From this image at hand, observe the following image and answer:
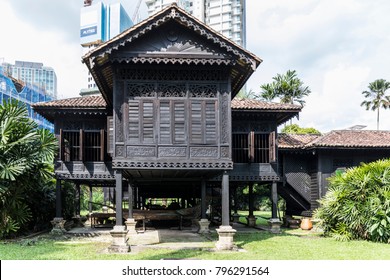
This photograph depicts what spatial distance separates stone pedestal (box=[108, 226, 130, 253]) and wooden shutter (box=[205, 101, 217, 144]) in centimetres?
379

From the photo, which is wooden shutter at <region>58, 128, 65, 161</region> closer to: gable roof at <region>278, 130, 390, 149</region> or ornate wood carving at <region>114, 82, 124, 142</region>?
ornate wood carving at <region>114, 82, 124, 142</region>

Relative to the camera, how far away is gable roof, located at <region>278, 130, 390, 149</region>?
19.3 metres

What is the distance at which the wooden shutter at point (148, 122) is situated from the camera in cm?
1216

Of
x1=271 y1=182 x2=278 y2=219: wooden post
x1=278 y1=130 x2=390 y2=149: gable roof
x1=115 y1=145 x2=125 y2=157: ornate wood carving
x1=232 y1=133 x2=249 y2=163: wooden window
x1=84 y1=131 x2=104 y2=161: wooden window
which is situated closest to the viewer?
x1=115 y1=145 x2=125 y2=157: ornate wood carving

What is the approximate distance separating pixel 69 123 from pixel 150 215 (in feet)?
18.1

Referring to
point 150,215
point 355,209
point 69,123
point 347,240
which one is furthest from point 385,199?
point 69,123

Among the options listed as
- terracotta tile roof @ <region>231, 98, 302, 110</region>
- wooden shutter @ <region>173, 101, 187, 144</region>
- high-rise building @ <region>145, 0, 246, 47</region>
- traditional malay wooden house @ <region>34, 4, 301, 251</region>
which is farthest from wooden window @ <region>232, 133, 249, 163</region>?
high-rise building @ <region>145, 0, 246, 47</region>

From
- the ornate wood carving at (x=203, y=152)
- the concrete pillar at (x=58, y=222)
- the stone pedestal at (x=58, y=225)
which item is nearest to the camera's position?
the ornate wood carving at (x=203, y=152)

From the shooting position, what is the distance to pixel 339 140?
2008 centimetres

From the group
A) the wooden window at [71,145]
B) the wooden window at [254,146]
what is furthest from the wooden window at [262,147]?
the wooden window at [71,145]

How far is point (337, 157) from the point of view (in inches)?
791

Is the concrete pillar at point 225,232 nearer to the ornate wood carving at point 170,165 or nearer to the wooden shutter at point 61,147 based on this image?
the ornate wood carving at point 170,165

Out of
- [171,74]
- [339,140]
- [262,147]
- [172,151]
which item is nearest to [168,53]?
[171,74]

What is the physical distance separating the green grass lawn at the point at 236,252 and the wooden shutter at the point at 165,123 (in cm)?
338
